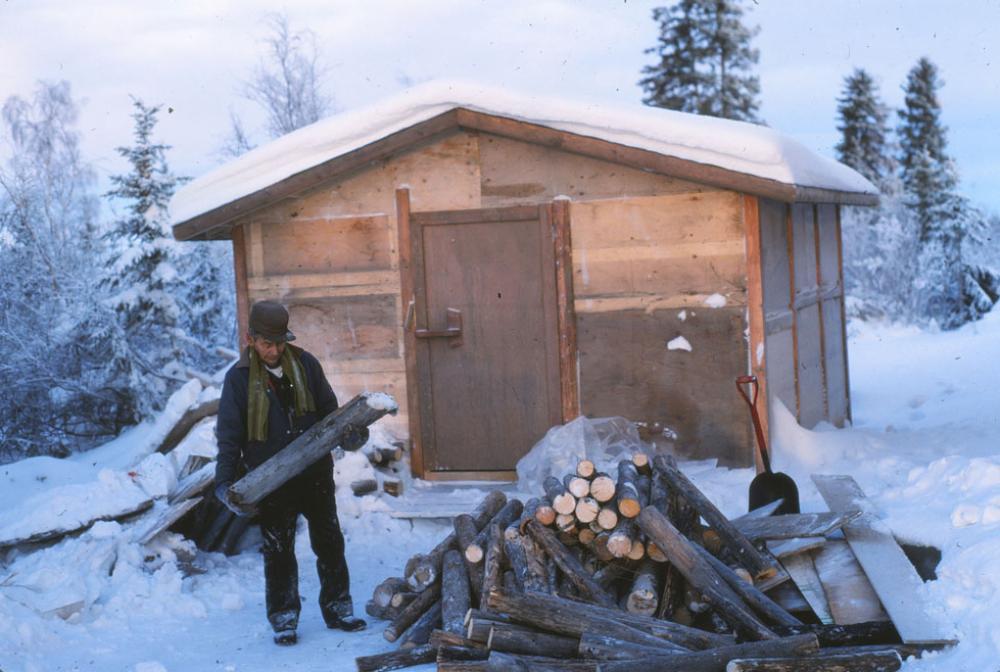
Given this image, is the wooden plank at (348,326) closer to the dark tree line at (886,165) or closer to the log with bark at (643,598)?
the log with bark at (643,598)

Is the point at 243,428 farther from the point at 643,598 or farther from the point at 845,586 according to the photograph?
the point at 845,586

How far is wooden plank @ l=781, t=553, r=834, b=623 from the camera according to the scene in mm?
6109

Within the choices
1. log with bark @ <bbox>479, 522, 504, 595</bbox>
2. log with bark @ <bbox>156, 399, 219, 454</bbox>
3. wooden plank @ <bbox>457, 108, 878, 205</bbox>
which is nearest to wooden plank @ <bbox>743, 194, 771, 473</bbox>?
wooden plank @ <bbox>457, 108, 878, 205</bbox>

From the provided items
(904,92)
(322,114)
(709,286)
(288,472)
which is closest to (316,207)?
(709,286)

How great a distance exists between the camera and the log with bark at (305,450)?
6.30 m

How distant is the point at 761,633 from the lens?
18.3 feet

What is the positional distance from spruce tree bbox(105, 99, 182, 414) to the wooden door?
26.1ft

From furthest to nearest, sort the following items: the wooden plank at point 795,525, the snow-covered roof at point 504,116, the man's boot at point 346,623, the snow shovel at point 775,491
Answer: the snow-covered roof at point 504,116, the snow shovel at point 775,491, the wooden plank at point 795,525, the man's boot at point 346,623

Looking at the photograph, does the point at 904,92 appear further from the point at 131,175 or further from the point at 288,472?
the point at 288,472

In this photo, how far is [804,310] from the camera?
11617mm

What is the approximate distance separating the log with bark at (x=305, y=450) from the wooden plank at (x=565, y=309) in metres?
3.78

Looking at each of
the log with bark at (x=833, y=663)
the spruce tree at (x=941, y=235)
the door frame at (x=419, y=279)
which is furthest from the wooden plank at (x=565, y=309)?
the spruce tree at (x=941, y=235)

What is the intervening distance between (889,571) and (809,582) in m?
0.46

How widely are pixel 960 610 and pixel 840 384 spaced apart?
784 centimetres
